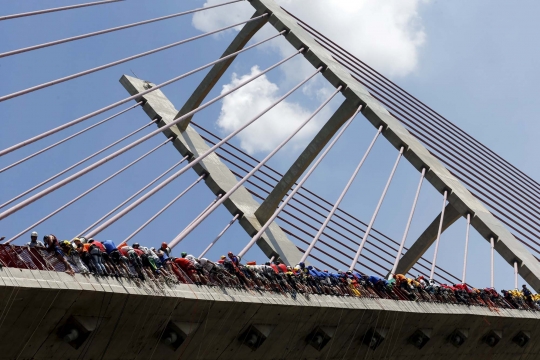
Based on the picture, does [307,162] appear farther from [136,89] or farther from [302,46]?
[136,89]

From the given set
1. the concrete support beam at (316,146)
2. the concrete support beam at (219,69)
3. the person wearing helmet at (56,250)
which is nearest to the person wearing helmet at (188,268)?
the person wearing helmet at (56,250)

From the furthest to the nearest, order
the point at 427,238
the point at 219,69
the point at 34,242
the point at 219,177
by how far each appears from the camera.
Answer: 1. the point at 219,177
2. the point at 219,69
3. the point at 427,238
4. the point at 34,242

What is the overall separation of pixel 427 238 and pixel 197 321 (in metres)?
18.0

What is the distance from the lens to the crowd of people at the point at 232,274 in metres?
14.6

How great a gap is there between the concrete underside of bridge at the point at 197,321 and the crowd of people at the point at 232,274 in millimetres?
274

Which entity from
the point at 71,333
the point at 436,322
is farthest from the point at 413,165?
the point at 71,333

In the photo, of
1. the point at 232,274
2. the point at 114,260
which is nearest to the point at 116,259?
the point at 114,260

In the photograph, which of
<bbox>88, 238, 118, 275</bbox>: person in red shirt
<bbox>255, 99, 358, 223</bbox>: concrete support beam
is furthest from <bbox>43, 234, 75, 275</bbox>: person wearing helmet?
<bbox>255, 99, 358, 223</bbox>: concrete support beam

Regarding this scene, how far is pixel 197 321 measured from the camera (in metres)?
16.9

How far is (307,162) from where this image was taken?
3278 centimetres

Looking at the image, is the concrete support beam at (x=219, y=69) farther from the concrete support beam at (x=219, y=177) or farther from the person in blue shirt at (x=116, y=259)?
the person in blue shirt at (x=116, y=259)

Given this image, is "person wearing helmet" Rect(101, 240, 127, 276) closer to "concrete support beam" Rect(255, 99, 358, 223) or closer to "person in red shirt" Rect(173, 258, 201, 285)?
"person in red shirt" Rect(173, 258, 201, 285)

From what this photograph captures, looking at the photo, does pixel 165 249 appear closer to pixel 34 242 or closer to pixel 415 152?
pixel 34 242

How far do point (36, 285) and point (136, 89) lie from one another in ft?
84.4
